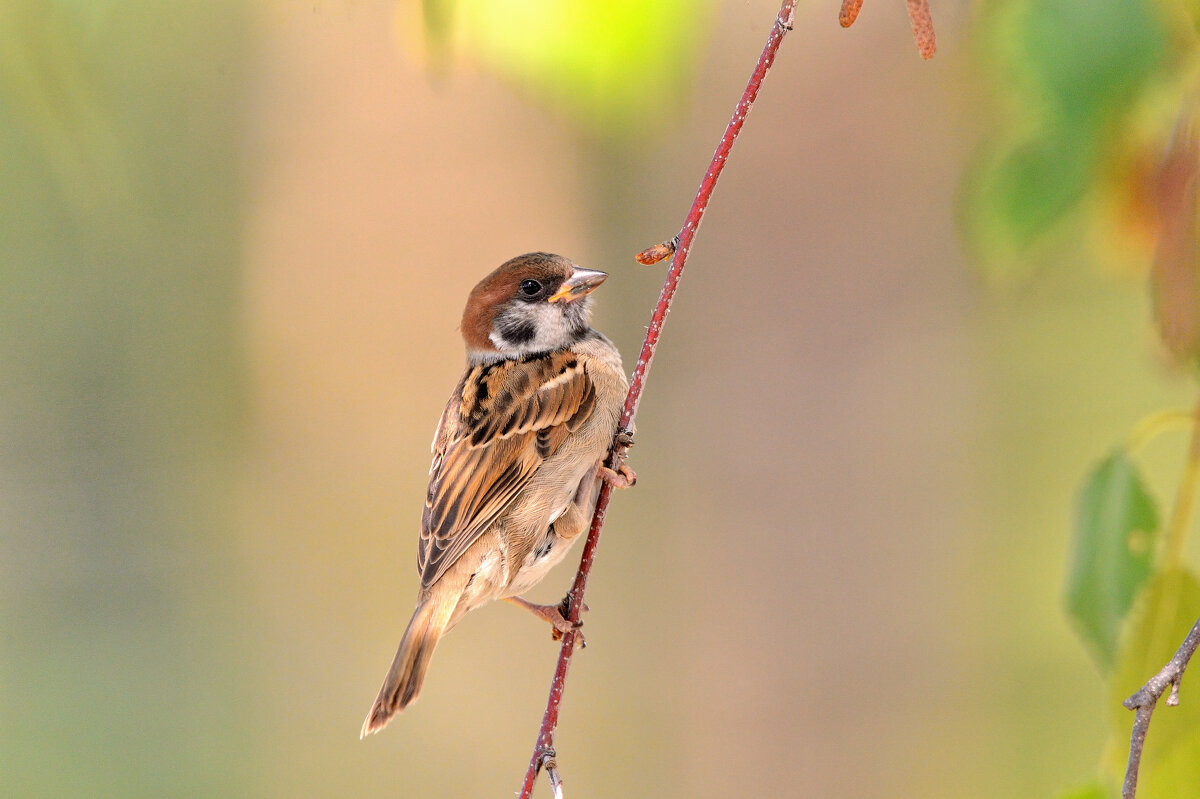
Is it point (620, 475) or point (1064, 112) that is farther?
point (620, 475)

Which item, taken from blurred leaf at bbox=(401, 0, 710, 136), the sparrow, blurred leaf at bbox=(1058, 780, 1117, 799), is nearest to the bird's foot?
the sparrow

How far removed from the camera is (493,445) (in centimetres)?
107

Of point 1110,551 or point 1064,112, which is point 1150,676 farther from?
point 1064,112

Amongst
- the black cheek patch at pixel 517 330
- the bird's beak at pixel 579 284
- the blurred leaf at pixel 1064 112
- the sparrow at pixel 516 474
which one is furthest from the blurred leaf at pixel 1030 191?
the black cheek patch at pixel 517 330

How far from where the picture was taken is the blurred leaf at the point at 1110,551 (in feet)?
1.99

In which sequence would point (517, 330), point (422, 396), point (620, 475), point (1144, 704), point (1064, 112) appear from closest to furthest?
1. point (1144, 704)
2. point (1064, 112)
3. point (620, 475)
4. point (517, 330)
5. point (422, 396)

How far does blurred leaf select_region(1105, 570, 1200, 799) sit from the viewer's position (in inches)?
21.7

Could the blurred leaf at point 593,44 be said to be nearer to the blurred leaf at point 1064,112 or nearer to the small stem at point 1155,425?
the blurred leaf at point 1064,112

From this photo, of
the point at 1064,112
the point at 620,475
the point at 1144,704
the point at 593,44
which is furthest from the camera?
the point at 620,475

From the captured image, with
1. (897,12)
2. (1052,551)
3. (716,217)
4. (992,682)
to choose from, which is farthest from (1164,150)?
(992,682)

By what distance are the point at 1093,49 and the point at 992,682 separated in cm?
186

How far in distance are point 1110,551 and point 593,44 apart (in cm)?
44

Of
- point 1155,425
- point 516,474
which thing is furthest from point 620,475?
point 1155,425

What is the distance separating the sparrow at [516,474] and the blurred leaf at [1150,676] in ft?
1.50
